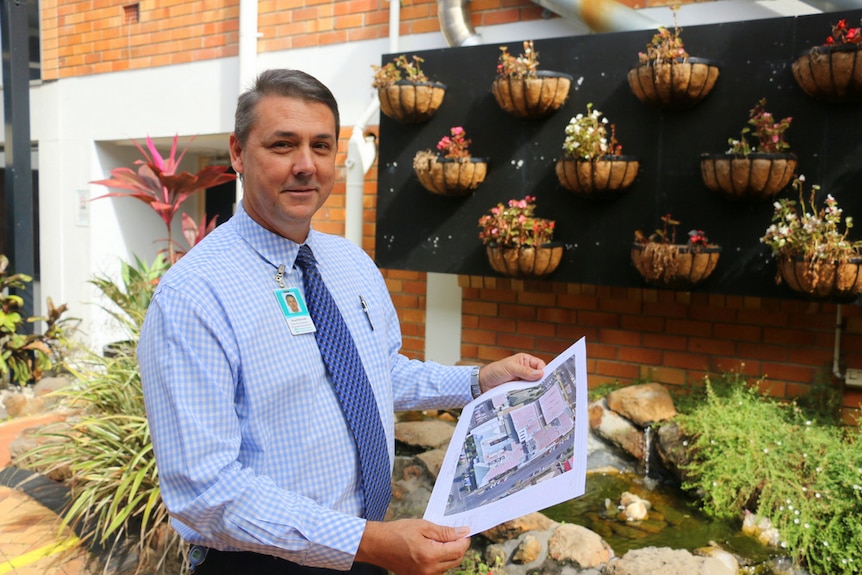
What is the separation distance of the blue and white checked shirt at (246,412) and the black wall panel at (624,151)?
8.59 ft

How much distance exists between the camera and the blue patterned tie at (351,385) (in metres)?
1.57

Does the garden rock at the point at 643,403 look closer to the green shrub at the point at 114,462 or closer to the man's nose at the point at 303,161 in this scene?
the green shrub at the point at 114,462

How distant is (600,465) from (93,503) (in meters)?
2.53

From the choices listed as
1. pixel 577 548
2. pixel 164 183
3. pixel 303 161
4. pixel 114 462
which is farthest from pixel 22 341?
pixel 303 161

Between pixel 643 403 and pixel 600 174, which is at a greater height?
pixel 600 174

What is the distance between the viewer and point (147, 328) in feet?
4.66

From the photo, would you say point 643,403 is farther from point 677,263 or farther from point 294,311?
point 294,311

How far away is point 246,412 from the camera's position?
1.44 m

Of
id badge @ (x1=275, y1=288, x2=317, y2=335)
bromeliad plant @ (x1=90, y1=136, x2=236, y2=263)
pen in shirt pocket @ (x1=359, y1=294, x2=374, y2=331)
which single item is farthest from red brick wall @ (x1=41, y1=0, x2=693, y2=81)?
id badge @ (x1=275, y1=288, x2=317, y2=335)

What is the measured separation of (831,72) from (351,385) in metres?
2.83

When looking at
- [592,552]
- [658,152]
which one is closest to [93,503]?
[592,552]

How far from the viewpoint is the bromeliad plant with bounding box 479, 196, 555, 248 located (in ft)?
13.1

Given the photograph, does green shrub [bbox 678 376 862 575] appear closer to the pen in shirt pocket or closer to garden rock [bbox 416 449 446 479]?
garden rock [bbox 416 449 446 479]

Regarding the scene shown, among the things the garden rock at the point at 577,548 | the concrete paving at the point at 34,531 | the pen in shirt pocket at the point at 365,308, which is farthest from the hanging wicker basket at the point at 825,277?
the concrete paving at the point at 34,531
